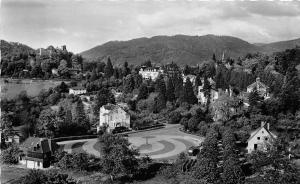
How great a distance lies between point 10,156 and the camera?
1395 inches

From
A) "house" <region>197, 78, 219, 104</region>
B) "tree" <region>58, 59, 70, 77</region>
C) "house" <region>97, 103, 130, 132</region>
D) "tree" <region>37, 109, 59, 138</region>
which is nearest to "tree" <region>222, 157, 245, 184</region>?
"tree" <region>37, 109, 59, 138</region>

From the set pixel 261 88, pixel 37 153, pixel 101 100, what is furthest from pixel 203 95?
pixel 37 153

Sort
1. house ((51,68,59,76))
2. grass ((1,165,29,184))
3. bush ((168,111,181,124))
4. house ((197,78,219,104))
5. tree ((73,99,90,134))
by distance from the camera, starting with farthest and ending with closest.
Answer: house ((51,68,59,76)) → house ((197,78,219,104)) → bush ((168,111,181,124)) → tree ((73,99,90,134)) → grass ((1,165,29,184))

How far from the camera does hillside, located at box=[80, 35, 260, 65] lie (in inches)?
6378

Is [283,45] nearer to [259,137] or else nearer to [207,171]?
[259,137]

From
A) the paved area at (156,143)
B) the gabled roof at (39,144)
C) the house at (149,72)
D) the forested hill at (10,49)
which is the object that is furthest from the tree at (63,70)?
the gabled roof at (39,144)

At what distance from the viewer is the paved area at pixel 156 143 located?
1518 inches

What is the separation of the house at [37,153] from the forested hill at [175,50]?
380 feet

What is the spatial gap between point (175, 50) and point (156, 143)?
446 ft

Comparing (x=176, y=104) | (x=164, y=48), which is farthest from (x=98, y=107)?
(x=164, y=48)

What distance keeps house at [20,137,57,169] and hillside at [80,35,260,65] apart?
11592 cm

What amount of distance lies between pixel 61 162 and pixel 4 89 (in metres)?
47.9

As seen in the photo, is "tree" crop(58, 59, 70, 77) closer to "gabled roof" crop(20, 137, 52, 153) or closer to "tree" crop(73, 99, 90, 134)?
"tree" crop(73, 99, 90, 134)

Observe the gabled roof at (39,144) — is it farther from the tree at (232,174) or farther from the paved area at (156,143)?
the tree at (232,174)
